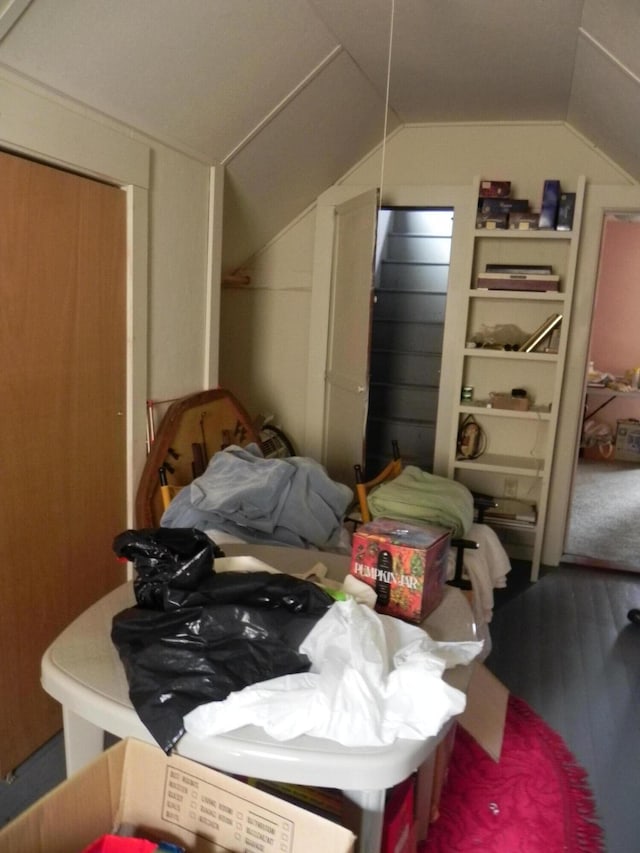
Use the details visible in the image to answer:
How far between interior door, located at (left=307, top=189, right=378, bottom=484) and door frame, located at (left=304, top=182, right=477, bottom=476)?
0.06 ft

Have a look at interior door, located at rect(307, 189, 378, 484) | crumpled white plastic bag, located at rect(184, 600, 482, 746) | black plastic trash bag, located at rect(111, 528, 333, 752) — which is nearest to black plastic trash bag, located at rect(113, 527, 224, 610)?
black plastic trash bag, located at rect(111, 528, 333, 752)

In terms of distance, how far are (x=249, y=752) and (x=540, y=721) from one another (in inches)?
61.6

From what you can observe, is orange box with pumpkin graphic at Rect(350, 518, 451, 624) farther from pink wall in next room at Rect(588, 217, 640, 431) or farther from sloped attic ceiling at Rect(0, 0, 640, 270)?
pink wall in next room at Rect(588, 217, 640, 431)

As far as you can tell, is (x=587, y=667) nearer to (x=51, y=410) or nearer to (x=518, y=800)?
(x=518, y=800)

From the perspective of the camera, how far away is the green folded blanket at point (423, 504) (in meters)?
2.37

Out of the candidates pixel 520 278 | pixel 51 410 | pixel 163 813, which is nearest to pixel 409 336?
pixel 520 278

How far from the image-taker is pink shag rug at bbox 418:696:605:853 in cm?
168

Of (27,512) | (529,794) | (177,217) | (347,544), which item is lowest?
(529,794)

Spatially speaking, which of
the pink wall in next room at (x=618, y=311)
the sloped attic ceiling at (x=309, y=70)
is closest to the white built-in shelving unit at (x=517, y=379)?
the sloped attic ceiling at (x=309, y=70)

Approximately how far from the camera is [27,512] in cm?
180

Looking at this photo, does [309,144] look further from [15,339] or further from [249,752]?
[249,752]

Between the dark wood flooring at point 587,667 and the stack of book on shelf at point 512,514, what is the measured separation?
0.99 ft

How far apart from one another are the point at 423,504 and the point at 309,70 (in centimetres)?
165

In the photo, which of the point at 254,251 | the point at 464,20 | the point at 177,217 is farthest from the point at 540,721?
the point at 254,251
